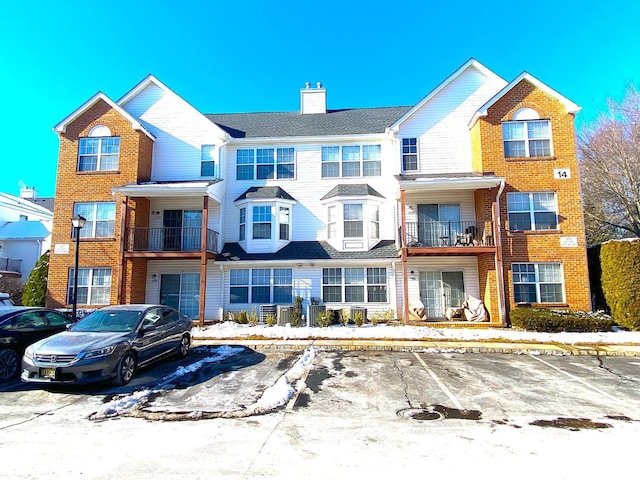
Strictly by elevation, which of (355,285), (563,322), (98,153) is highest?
(98,153)

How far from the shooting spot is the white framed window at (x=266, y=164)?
62.3 feet

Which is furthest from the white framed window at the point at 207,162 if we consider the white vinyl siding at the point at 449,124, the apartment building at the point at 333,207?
the white vinyl siding at the point at 449,124

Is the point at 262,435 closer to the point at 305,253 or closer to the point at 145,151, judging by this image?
the point at 305,253

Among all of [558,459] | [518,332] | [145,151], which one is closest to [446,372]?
[558,459]

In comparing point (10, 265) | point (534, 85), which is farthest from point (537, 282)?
point (10, 265)

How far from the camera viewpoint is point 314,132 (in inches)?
768

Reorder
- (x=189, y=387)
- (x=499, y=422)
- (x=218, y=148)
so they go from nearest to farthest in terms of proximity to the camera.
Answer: (x=499, y=422), (x=189, y=387), (x=218, y=148)

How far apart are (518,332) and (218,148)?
15290 mm

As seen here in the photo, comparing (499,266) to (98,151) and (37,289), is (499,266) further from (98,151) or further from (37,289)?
(37,289)

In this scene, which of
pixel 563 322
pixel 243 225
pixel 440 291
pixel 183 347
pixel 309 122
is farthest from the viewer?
pixel 309 122

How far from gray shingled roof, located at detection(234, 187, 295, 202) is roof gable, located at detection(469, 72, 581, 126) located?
941cm

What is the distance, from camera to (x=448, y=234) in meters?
16.9

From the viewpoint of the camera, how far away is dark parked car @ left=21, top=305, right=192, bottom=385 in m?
6.87

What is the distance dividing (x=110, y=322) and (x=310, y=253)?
987 cm
